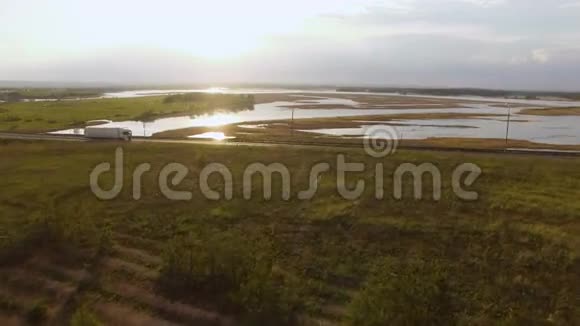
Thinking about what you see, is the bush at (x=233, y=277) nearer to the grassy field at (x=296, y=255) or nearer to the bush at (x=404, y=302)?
the grassy field at (x=296, y=255)

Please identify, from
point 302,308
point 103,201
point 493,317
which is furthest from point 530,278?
point 103,201

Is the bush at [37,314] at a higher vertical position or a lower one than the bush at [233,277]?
lower

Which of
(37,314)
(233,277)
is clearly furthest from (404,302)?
(37,314)

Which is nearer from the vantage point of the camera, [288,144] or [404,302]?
[404,302]

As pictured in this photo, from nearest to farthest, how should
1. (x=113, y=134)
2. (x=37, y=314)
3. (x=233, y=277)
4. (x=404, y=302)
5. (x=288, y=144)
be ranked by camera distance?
(x=404, y=302), (x=37, y=314), (x=233, y=277), (x=288, y=144), (x=113, y=134)

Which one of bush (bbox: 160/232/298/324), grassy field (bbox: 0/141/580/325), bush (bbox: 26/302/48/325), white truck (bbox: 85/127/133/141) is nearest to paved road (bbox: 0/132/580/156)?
white truck (bbox: 85/127/133/141)

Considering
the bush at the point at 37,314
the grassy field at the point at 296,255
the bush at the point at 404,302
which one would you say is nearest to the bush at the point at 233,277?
the grassy field at the point at 296,255

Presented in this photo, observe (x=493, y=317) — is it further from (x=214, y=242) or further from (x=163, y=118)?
(x=163, y=118)

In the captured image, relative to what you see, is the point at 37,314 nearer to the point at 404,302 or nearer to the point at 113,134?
the point at 404,302
